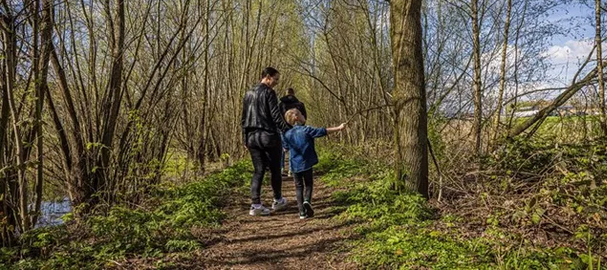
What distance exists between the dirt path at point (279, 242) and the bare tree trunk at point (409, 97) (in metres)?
1.11

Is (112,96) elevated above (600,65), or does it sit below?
below

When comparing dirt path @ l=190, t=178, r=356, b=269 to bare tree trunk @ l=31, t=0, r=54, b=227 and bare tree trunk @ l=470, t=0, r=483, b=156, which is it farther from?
bare tree trunk @ l=470, t=0, r=483, b=156

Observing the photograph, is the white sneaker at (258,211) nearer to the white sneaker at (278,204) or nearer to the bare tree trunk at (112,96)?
the white sneaker at (278,204)

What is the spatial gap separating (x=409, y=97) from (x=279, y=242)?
2.25 m

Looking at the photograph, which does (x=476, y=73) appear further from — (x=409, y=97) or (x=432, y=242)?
(x=432, y=242)

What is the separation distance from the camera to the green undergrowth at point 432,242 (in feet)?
9.32

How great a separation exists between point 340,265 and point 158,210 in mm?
2702

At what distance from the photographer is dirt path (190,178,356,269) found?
355 centimetres

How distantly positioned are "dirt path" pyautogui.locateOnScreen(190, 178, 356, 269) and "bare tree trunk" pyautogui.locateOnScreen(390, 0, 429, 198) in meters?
1.11

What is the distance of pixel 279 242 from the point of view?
13.6 ft

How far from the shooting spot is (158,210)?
5.04 m

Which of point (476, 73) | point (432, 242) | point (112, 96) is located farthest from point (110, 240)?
point (476, 73)

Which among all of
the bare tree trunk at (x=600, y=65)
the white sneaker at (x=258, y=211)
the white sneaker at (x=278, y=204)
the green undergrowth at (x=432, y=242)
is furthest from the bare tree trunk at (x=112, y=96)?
the bare tree trunk at (x=600, y=65)

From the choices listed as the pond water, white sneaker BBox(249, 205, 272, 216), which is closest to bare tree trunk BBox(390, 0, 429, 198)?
white sneaker BBox(249, 205, 272, 216)
